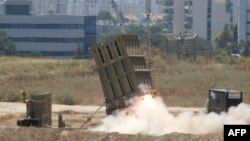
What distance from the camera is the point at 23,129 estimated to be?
31.1 metres

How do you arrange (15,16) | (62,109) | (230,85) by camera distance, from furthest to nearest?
(15,16) < (230,85) < (62,109)

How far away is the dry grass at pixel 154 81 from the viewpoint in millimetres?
51000

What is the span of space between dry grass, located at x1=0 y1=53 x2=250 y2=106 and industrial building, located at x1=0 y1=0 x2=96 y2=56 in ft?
246

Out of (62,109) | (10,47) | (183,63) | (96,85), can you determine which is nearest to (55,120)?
(62,109)

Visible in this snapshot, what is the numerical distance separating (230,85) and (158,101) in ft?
79.7

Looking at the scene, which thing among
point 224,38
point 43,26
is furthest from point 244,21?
point 43,26

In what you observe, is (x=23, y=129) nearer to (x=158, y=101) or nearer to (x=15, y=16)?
(x=158, y=101)

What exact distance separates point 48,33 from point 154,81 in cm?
10232

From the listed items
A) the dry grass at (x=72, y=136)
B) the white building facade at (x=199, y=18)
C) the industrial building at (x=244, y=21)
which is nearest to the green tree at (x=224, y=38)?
the white building facade at (x=199, y=18)

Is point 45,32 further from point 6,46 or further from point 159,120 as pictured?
point 159,120

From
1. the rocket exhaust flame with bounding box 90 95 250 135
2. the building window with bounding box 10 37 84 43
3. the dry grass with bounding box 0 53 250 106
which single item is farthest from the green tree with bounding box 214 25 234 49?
the rocket exhaust flame with bounding box 90 95 250 135

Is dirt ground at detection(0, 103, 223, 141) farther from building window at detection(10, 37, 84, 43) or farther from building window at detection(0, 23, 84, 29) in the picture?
building window at detection(0, 23, 84, 29)

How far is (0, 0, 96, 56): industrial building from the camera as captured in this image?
525 feet

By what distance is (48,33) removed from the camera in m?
160
